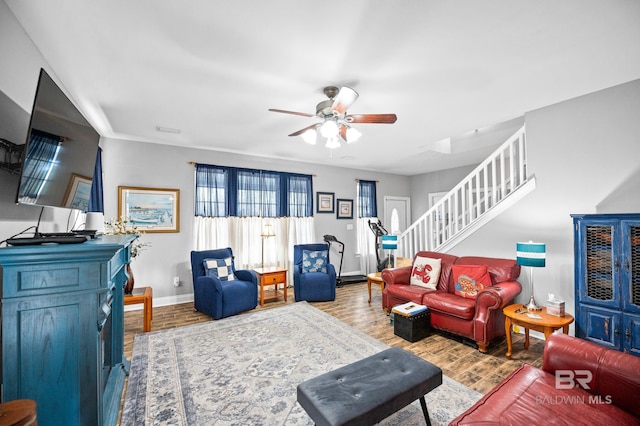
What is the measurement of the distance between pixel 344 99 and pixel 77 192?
7.04 ft

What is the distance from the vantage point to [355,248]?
6500 mm

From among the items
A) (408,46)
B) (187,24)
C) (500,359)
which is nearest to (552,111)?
(408,46)

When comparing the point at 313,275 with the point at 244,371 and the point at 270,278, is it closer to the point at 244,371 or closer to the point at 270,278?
the point at 270,278

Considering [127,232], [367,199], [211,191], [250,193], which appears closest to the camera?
[127,232]

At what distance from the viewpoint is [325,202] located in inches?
239

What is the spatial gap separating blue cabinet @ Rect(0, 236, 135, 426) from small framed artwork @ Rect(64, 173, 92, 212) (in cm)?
67

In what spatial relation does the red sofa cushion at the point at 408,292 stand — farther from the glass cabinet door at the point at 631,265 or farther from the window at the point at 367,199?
the window at the point at 367,199

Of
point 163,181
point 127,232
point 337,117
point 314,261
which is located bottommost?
point 314,261

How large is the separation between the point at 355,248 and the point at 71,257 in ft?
18.4

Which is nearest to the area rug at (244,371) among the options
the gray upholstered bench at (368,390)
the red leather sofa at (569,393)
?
the gray upholstered bench at (368,390)

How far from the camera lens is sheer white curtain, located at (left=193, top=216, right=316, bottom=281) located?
468 cm

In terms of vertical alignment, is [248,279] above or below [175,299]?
above

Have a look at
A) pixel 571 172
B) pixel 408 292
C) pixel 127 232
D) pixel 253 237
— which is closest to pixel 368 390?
pixel 408 292

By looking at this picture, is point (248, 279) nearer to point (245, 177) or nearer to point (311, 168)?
point (245, 177)
